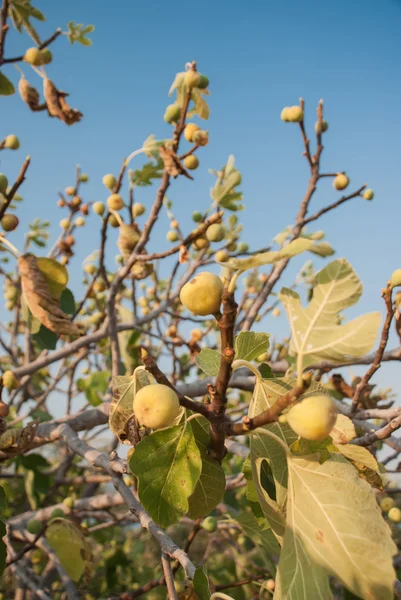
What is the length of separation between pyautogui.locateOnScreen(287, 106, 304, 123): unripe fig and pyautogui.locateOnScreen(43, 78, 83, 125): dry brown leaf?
54.6 inches

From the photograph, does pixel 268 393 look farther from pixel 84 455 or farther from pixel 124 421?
pixel 84 455

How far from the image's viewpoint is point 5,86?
2486 mm

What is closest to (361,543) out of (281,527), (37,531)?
(281,527)

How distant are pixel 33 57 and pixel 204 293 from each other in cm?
269

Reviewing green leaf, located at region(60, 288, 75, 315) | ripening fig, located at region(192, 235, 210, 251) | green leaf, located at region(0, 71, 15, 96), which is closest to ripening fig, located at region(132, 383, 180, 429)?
green leaf, located at region(60, 288, 75, 315)

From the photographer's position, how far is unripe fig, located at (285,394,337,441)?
30.9 inches

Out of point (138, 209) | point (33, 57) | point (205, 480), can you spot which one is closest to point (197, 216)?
point (138, 209)

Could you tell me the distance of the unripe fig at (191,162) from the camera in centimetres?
278

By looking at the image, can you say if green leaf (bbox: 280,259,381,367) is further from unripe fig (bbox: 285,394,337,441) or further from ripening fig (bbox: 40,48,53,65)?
ripening fig (bbox: 40,48,53,65)

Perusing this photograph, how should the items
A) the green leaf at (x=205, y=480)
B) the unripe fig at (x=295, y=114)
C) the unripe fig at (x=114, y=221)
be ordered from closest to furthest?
the green leaf at (x=205, y=480) → the unripe fig at (x=295, y=114) → the unripe fig at (x=114, y=221)

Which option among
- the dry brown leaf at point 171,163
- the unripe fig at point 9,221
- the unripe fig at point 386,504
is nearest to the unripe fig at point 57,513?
the unripe fig at point 9,221

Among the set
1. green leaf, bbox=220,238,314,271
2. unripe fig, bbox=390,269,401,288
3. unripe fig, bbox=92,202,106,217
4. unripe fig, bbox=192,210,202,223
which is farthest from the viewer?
unripe fig, bbox=192,210,202,223

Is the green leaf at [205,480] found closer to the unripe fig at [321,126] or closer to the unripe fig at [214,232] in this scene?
the unripe fig at [214,232]

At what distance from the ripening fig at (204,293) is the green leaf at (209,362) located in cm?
39
